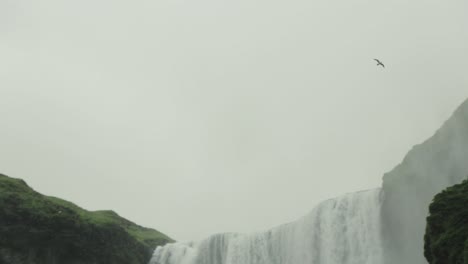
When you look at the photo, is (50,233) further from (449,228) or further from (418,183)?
(449,228)

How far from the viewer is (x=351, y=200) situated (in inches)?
2068

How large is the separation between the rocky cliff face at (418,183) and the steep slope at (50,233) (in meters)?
27.7

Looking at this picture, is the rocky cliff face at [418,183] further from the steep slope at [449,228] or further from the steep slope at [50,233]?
the steep slope at [50,233]

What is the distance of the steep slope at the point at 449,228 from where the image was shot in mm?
23172

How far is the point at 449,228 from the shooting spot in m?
24.6

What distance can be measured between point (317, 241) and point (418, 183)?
453 inches

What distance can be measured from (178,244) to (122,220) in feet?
52.7

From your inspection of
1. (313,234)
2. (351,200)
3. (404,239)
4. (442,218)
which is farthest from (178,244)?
(442,218)

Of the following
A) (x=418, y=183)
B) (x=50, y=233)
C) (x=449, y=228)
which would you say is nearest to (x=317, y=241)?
(x=418, y=183)

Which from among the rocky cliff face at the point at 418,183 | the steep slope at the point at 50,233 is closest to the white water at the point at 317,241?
the rocky cliff face at the point at 418,183

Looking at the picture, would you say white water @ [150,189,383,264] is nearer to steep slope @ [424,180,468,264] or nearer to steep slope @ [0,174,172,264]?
steep slope @ [0,174,172,264]

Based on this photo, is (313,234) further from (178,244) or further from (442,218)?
(442,218)

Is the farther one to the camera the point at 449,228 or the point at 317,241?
the point at 317,241

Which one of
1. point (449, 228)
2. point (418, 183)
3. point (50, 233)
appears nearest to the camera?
point (449, 228)
